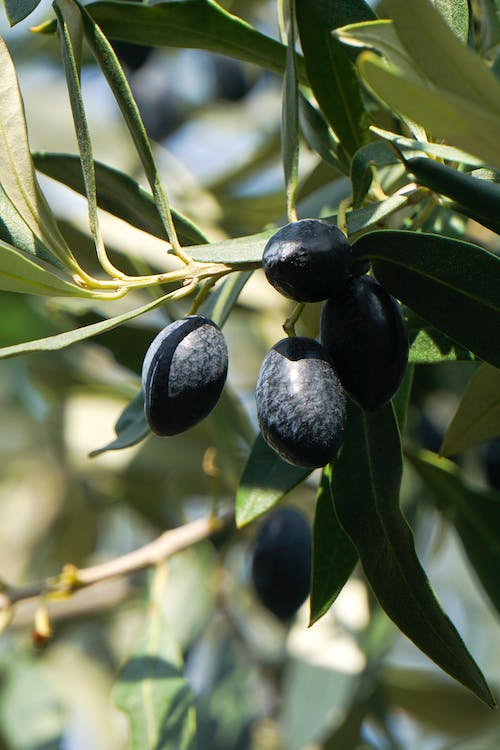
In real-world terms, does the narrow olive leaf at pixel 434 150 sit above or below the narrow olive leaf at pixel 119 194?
above

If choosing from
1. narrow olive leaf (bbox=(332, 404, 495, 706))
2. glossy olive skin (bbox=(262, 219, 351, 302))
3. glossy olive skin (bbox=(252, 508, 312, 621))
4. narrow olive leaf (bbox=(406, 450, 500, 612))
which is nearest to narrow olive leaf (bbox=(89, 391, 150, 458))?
narrow olive leaf (bbox=(332, 404, 495, 706))

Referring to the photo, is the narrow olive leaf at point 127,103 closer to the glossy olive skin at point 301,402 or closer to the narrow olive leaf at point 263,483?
the glossy olive skin at point 301,402

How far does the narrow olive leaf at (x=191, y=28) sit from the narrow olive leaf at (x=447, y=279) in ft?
1.07

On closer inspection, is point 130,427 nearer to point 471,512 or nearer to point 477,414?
point 477,414

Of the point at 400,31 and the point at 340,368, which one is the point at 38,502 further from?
the point at 400,31

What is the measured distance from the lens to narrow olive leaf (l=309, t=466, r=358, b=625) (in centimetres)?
99

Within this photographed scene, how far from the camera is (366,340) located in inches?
31.1

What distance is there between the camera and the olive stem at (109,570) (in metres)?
1.46

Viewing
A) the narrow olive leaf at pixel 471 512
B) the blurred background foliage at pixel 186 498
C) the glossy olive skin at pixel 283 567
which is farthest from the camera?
the blurred background foliage at pixel 186 498

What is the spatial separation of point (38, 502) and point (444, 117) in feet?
7.85

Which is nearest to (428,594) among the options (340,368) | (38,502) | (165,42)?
(340,368)

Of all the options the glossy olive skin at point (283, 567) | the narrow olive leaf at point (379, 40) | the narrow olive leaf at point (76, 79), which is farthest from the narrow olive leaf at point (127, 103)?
the glossy olive skin at point (283, 567)

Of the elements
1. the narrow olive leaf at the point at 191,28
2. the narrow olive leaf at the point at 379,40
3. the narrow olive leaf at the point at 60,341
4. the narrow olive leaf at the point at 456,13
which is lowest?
the narrow olive leaf at the point at 60,341

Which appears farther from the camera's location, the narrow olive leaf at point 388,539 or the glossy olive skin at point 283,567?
the glossy olive skin at point 283,567
